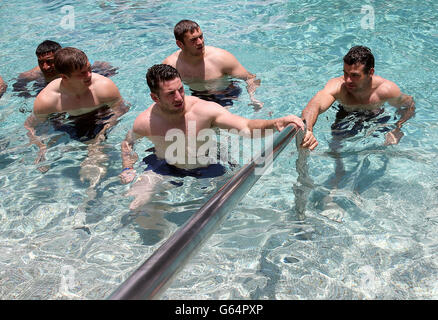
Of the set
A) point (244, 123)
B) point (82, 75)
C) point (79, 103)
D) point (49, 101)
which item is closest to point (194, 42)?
point (82, 75)

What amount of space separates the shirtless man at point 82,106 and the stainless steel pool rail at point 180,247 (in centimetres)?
296

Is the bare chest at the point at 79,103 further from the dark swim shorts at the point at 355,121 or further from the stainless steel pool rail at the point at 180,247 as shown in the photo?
the stainless steel pool rail at the point at 180,247

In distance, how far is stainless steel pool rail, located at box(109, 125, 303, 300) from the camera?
124 centimetres

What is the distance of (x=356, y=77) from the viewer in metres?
4.21

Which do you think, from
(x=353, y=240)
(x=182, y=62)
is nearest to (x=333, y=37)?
(x=182, y=62)

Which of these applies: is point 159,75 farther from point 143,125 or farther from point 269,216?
point 269,216

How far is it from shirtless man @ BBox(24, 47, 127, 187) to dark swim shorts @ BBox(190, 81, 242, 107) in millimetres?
870

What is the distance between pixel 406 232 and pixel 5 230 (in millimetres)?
2935

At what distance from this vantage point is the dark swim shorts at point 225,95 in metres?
5.18

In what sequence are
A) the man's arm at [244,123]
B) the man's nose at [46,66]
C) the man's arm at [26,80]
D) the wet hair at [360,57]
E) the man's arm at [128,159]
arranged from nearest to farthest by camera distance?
1. the man's arm at [244,123]
2. the man's arm at [128,159]
3. the wet hair at [360,57]
4. the man's nose at [46,66]
5. the man's arm at [26,80]

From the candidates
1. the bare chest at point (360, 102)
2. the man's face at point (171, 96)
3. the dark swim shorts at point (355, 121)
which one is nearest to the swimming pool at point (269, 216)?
the dark swim shorts at point (355, 121)

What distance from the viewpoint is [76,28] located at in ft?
28.7

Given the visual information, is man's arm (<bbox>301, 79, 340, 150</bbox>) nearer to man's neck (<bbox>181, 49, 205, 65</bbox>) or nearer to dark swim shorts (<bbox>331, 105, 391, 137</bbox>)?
Answer: dark swim shorts (<bbox>331, 105, 391, 137</bbox>)
